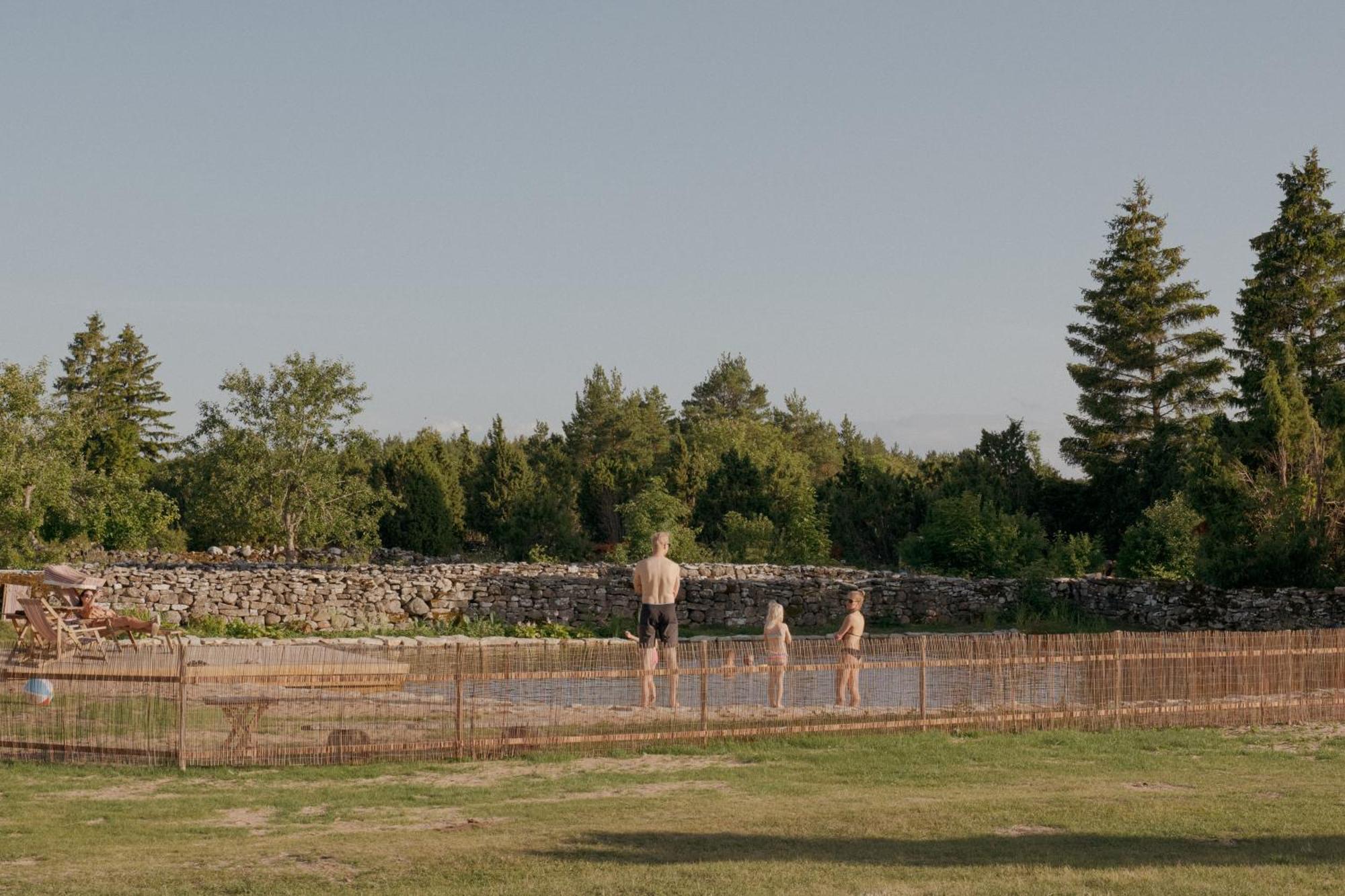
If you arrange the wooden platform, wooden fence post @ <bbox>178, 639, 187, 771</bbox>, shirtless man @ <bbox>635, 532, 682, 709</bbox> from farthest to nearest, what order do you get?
1. shirtless man @ <bbox>635, 532, 682, 709</bbox>
2. the wooden platform
3. wooden fence post @ <bbox>178, 639, 187, 771</bbox>

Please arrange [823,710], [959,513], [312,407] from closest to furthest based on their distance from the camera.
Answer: [823,710]
[959,513]
[312,407]

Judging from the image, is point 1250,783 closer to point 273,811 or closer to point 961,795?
point 961,795

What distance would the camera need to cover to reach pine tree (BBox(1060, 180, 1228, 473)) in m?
59.0

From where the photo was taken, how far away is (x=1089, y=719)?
1516 centimetres

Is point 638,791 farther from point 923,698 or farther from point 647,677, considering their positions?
point 923,698

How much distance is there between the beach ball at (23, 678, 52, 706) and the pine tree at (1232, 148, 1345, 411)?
1802 inches

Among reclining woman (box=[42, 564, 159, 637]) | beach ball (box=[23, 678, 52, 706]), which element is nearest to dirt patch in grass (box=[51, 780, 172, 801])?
beach ball (box=[23, 678, 52, 706])

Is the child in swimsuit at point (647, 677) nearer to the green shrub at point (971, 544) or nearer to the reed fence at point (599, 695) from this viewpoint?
the reed fence at point (599, 695)

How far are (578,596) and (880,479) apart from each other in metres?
16.0

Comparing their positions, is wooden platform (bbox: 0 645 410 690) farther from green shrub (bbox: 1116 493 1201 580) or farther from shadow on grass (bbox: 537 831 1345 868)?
green shrub (bbox: 1116 493 1201 580)

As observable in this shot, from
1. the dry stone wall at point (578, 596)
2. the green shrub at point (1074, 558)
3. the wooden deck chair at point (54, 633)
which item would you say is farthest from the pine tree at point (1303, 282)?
the wooden deck chair at point (54, 633)

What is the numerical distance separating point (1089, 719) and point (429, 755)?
23.6 feet

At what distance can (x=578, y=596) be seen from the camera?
29281 millimetres

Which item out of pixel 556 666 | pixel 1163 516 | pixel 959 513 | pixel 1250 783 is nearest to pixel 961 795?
pixel 1250 783
